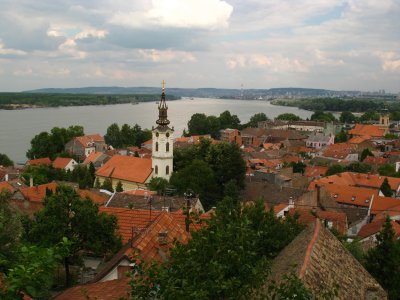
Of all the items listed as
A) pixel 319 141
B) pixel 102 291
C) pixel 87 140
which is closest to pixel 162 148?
pixel 102 291

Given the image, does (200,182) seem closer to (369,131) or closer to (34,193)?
(34,193)

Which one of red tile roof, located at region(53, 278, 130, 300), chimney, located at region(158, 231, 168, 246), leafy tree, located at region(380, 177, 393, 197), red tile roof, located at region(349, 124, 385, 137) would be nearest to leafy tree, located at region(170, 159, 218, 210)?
leafy tree, located at region(380, 177, 393, 197)

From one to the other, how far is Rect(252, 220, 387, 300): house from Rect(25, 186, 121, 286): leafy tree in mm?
7426

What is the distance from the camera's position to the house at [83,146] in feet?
199

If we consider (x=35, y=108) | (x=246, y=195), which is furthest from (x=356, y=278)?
(x=35, y=108)

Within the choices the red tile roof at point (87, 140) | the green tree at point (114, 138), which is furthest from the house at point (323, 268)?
the green tree at point (114, 138)

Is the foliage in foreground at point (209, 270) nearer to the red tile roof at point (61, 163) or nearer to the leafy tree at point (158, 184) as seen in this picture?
the leafy tree at point (158, 184)

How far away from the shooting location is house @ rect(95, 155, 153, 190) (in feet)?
121

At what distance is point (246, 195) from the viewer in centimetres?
3350

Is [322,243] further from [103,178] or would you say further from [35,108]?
[35,108]

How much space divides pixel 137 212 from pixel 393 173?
32337 mm

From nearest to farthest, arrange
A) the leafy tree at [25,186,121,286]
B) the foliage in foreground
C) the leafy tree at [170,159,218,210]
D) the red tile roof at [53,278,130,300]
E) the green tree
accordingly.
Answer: the foliage in foreground < the red tile roof at [53,278,130,300] < the leafy tree at [25,186,121,286] < the leafy tree at [170,159,218,210] < the green tree

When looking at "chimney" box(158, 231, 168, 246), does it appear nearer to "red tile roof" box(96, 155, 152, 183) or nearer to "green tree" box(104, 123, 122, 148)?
"red tile roof" box(96, 155, 152, 183)

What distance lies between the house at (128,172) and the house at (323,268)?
28618mm
